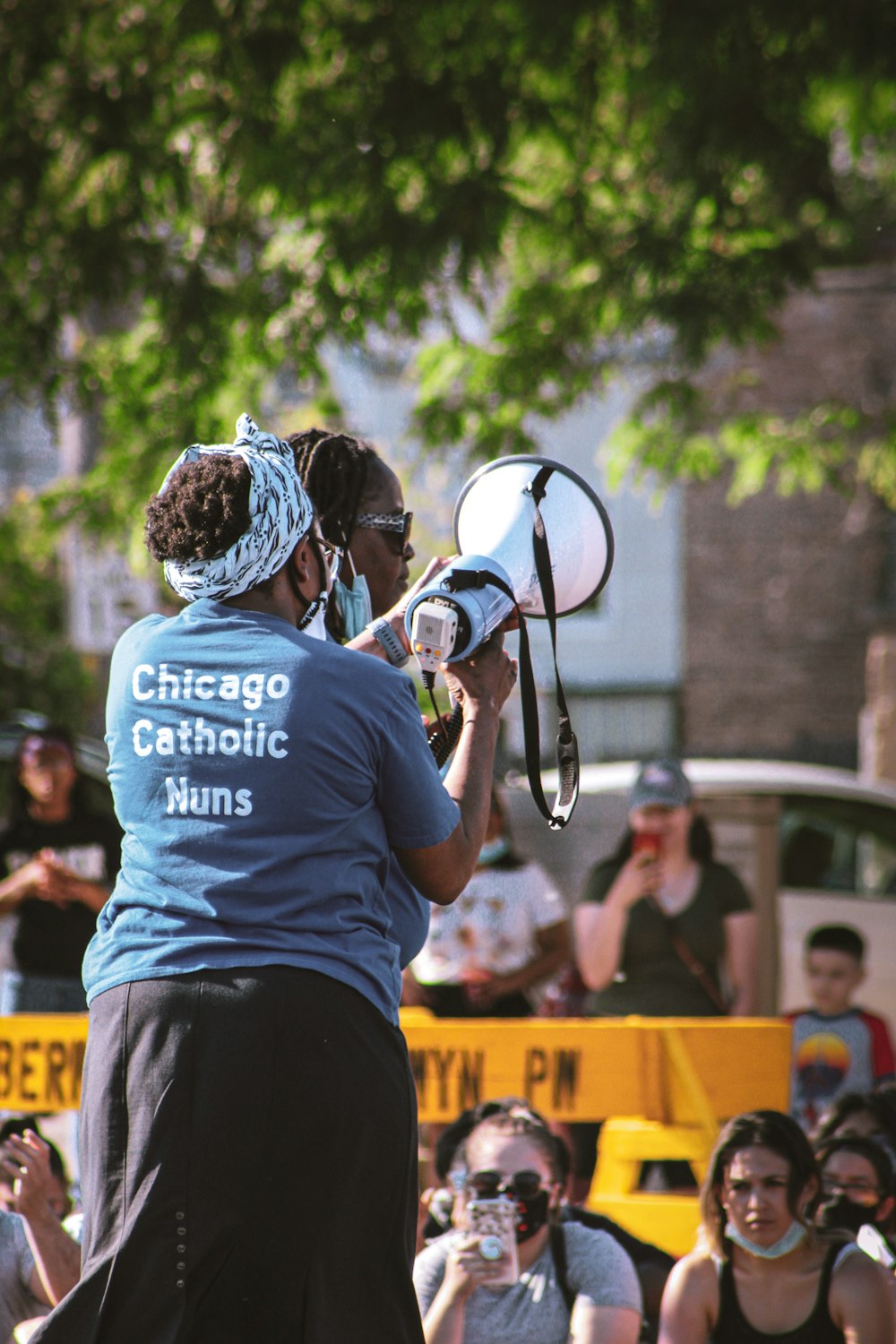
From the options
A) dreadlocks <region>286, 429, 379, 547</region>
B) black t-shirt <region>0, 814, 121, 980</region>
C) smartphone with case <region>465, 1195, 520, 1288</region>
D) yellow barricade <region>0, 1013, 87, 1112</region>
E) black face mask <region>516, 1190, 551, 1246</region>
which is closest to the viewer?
dreadlocks <region>286, 429, 379, 547</region>

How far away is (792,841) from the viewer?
26.0ft

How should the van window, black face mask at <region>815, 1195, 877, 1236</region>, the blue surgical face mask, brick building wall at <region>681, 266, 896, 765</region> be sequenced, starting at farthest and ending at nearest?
brick building wall at <region>681, 266, 896, 765</region>
the van window
black face mask at <region>815, 1195, 877, 1236</region>
the blue surgical face mask

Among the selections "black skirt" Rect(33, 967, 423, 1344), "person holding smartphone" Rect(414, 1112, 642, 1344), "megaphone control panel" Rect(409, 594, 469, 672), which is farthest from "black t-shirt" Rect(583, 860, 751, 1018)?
"black skirt" Rect(33, 967, 423, 1344)

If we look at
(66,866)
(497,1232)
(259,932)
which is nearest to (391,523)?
(259,932)

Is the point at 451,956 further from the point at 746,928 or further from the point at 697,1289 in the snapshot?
the point at 697,1289

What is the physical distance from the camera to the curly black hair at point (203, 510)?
224 centimetres

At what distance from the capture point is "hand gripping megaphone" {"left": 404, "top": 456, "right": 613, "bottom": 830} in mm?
2520

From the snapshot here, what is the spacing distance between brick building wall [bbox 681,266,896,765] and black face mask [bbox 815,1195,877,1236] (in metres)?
14.1

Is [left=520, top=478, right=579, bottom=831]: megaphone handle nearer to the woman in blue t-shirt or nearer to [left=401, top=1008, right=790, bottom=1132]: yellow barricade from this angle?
the woman in blue t-shirt

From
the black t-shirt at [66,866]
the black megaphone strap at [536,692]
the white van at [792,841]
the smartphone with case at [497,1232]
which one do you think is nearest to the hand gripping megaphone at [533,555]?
the black megaphone strap at [536,692]

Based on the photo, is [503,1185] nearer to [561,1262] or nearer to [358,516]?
[561,1262]

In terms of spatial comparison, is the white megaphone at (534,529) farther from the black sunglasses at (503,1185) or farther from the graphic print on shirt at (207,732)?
the black sunglasses at (503,1185)

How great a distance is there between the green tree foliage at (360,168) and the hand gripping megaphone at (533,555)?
397 cm

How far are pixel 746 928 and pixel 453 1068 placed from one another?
145 cm
